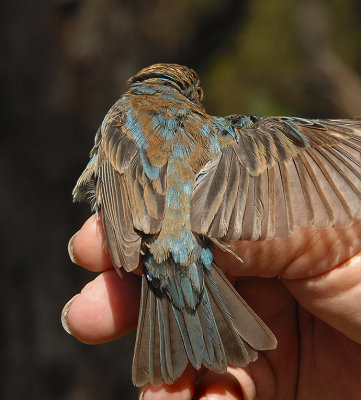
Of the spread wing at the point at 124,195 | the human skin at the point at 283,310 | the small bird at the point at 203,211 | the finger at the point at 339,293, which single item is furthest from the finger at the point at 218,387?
the spread wing at the point at 124,195

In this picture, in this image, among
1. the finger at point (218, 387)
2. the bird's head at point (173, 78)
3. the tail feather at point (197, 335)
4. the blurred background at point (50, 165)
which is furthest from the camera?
the blurred background at point (50, 165)

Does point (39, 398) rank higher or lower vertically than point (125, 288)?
lower

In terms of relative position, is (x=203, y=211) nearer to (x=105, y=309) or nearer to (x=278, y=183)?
(x=278, y=183)

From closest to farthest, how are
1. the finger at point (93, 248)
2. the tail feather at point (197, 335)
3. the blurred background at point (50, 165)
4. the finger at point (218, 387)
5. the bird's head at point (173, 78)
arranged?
the tail feather at point (197, 335) → the finger at point (218, 387) → the finger at point (93, 248) → the bird's head at point (173, 78) → the blurred background at point (50, 165)

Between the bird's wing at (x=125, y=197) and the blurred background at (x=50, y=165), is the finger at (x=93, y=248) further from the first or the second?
the blurred background at (x=50, y=165)

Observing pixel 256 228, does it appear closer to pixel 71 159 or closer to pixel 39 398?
pixel 71 159

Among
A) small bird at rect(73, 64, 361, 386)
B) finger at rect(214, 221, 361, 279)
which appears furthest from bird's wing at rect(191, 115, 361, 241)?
finger at rect(214, 221, 361, 279)

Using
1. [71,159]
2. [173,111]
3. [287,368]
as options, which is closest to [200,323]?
[287,368]
